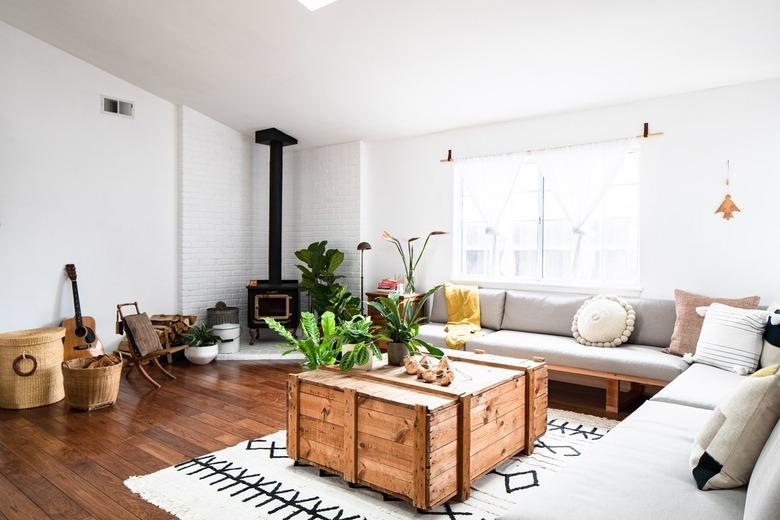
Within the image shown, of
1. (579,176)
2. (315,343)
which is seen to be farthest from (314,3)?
(579,176)

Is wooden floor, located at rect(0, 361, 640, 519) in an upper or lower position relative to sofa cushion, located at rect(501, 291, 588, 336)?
lower

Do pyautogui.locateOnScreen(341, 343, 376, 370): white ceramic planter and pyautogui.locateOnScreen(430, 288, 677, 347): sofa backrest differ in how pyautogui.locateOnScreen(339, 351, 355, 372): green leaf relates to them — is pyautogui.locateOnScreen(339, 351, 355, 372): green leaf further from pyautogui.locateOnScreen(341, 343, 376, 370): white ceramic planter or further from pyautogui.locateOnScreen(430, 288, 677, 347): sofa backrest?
pyautogui.locateOnScreen(430, 288, 677, 347): sofa backrest

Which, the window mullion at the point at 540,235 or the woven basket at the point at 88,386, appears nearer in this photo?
the woven basket at the point at 88,386

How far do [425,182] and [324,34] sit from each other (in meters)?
2.15

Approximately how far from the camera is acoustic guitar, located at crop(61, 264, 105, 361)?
4.56m

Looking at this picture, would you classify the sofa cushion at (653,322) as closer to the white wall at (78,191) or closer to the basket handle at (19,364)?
the basket handle at (19,364)

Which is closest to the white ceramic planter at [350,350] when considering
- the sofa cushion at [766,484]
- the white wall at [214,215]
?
the sofa cushion at [766,484]

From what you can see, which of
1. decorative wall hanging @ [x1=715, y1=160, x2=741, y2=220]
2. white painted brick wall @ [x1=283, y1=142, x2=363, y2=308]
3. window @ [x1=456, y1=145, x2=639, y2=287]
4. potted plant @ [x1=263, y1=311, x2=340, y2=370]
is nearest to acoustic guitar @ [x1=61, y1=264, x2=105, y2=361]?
white painted brick wall @ [x1=283, y1=142, x2=363, y2=308]

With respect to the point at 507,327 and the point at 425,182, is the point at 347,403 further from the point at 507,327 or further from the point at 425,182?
the point at 425,182

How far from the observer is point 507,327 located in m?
4.77

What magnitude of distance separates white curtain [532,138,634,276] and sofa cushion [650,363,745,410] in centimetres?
173

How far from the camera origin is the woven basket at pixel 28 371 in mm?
3748

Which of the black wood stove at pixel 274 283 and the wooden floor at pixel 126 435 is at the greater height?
the black wood stove at pixel 274 283

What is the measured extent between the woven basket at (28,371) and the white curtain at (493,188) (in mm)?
3998
